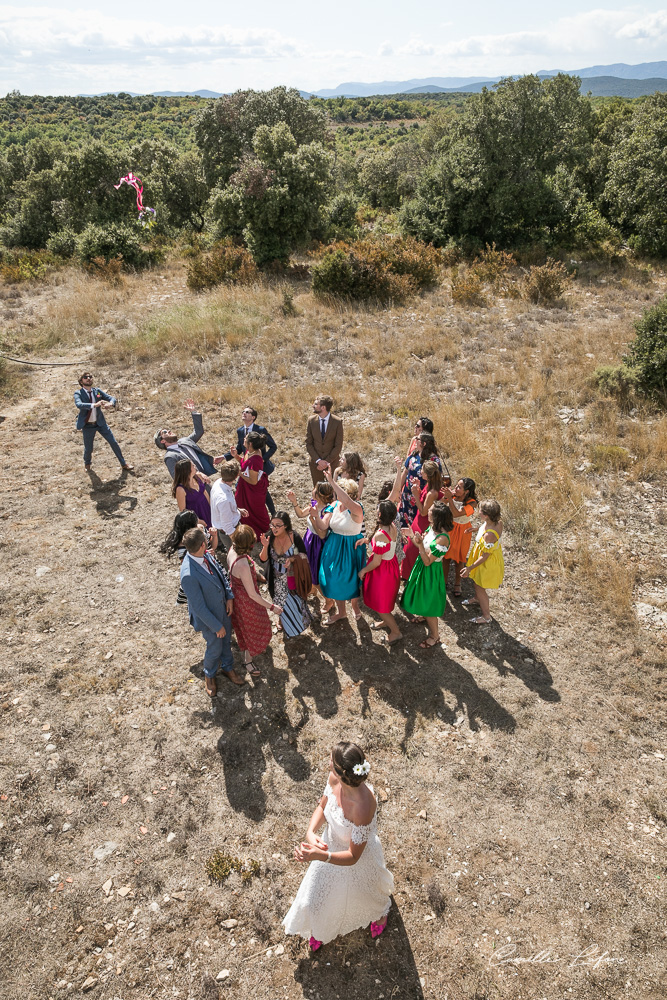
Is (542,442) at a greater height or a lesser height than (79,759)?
greater

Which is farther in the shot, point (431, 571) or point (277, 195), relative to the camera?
point (277, 195)

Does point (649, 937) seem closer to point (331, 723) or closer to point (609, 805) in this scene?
point (609, 805)

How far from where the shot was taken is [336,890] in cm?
329

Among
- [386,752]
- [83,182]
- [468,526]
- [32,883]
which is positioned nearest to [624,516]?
[468,526]

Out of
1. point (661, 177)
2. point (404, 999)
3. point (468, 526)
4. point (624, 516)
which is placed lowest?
point (404, 999)

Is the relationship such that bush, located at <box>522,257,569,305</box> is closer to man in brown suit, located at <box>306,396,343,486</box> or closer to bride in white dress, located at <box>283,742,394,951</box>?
man in brown suit, located at <box>306,396,343,486</box>

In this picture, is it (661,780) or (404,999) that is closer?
(404,999)

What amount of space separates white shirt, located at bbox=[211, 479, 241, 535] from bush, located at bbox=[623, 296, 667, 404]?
8.21m

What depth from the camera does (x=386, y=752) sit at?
15.6ft

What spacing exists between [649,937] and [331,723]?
269cm

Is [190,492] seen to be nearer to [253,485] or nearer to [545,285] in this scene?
[253,485]

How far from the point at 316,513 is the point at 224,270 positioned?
1418cm

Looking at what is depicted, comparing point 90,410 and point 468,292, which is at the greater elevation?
point 468,292

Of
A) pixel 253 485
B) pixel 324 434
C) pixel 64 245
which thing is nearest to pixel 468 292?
pixel 324 434
